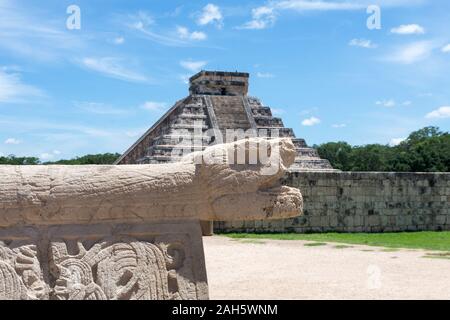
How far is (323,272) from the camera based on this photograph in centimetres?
787

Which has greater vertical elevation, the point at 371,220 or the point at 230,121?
the point at 230,121

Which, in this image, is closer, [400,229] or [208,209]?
[208,209]

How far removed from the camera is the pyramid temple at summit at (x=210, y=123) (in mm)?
20484

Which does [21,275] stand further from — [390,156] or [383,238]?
[390,156]

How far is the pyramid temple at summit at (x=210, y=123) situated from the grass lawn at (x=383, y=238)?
633cm

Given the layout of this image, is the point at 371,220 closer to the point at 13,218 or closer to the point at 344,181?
the point at 344,181

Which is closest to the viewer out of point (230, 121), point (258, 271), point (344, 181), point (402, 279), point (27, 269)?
point (27, 269)

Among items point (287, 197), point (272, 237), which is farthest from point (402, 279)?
point (272, 237)

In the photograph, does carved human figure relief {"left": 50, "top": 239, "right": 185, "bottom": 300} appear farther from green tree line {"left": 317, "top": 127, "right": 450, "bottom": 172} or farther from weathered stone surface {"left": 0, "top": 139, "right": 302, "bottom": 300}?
green tree line {"left": 317, "top": 127, "right": 450, "bottom": 172}

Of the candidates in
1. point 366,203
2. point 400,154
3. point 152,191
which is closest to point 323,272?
point 152,191

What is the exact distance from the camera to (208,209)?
3205mm

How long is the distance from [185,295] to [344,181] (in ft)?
40.4

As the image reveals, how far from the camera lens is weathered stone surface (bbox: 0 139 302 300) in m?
3.07

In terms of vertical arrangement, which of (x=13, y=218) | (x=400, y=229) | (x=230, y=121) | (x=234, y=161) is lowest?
(x=400, y=229)
